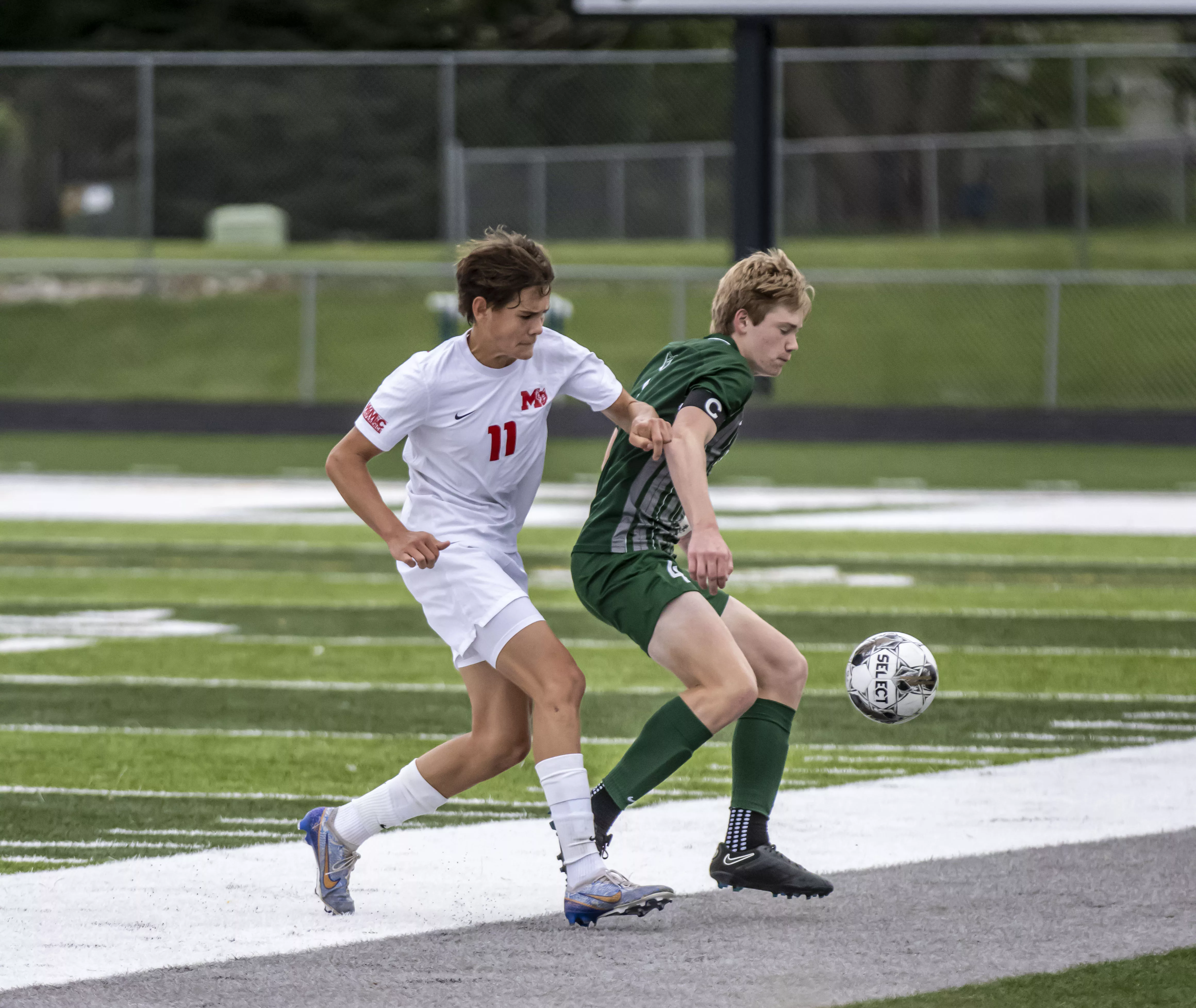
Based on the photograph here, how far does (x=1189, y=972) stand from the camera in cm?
461

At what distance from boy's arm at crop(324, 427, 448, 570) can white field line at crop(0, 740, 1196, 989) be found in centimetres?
86

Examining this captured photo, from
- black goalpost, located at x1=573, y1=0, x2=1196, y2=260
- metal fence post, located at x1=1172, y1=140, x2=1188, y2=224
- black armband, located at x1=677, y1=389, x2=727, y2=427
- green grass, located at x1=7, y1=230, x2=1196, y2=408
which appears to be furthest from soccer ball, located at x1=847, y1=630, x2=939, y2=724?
metal fence post, located at x1=1172, y1=140, x2=1188, y2=224

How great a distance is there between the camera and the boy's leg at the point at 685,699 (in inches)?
200

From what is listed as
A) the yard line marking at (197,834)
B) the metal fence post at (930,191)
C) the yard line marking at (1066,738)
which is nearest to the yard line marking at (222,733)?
the yard line marking at (1066,738)

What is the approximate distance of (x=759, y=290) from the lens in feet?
17.4

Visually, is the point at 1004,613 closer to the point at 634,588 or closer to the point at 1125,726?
the point at 1125,726

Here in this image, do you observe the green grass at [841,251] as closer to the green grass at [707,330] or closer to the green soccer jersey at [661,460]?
the green grass at [707,330]

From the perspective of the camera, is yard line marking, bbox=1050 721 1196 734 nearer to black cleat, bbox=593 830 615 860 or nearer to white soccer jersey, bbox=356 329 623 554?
black cleat, bbox=593 830 615 860

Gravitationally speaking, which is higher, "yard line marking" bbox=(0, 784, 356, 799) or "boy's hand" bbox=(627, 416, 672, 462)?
"boy's hand" bbox=(627, 416, 672, 462)

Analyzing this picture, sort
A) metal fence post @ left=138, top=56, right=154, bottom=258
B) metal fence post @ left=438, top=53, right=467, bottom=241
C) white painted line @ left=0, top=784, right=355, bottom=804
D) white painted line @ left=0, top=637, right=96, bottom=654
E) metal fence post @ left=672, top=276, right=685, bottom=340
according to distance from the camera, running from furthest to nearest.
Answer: metal fence post @ left=438, top=53, right=467, bottom=241, metal fence post @ left=138, top=56, right=154, bottom=258, metal fence post @ left=672, top=276, right=685, bottom=340, white painted line @ left=0, top=637, right=96, bottom=654, white painted line @ left=0, top=784, right=355, bottom=804

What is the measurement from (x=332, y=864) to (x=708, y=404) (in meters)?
1.41

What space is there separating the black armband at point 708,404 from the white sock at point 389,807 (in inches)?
42.7

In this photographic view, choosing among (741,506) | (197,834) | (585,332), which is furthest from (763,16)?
(197,834)

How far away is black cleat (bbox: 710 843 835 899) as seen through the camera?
519 centimetres
